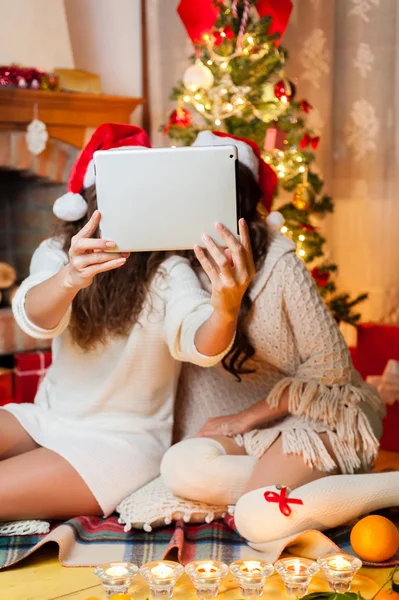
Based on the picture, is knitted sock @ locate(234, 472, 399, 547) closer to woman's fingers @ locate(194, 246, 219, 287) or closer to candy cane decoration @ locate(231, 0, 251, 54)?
woman's fingers @ locate(194, 246, 219, 287)

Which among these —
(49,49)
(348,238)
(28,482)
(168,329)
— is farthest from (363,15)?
(28,482)

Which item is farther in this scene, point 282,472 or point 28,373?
point 28,373

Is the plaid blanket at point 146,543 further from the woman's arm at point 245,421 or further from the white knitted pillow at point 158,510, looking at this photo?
the woman's arm at point 245,421

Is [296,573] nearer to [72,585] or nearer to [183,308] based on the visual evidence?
[72,585]

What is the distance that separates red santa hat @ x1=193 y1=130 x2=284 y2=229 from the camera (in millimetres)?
1760

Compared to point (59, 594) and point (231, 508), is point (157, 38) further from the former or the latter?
point (59, 594)

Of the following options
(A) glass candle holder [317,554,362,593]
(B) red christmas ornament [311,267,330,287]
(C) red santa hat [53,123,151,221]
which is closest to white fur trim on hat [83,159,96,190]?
(C) red santa hat [53,123,151,221]

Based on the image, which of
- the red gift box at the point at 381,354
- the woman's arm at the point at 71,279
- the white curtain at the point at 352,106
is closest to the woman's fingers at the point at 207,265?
the woman's arm at the point at 71,279

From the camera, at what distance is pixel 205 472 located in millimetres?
1649

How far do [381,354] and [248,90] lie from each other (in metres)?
0.94

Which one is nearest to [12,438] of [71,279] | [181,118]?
[71,279]

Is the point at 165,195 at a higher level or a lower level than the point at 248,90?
lower

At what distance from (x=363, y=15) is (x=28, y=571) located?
2.46m

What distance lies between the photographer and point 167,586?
1.34 metres
